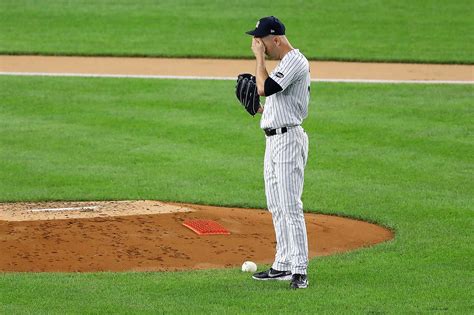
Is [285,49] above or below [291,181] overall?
above

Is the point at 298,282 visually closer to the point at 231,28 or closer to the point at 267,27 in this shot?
the point at 267,27

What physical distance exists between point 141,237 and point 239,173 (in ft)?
12.9

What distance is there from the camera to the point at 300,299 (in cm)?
865

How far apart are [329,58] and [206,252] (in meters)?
15.0

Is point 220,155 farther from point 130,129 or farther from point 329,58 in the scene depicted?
point 329,58

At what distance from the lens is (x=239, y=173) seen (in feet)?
48.6

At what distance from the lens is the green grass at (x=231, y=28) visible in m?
26.0

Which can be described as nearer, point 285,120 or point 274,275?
point 285,120

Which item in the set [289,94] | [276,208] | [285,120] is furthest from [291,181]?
[289,94]

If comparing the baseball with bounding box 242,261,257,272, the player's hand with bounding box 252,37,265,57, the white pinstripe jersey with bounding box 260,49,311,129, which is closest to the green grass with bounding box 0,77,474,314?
the baseball with bounding box 242,261,257,272

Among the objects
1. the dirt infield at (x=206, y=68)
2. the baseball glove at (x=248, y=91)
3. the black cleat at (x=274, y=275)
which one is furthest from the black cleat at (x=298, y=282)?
the dirt infield at (x=206, y=68)

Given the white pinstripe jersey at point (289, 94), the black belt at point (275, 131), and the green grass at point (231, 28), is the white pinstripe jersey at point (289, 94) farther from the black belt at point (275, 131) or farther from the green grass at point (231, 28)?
the green grass at point (231, 28)

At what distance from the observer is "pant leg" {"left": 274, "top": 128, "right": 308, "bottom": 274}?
914 centimetres

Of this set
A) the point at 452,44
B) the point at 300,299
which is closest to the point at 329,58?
→ the point at 452,44
